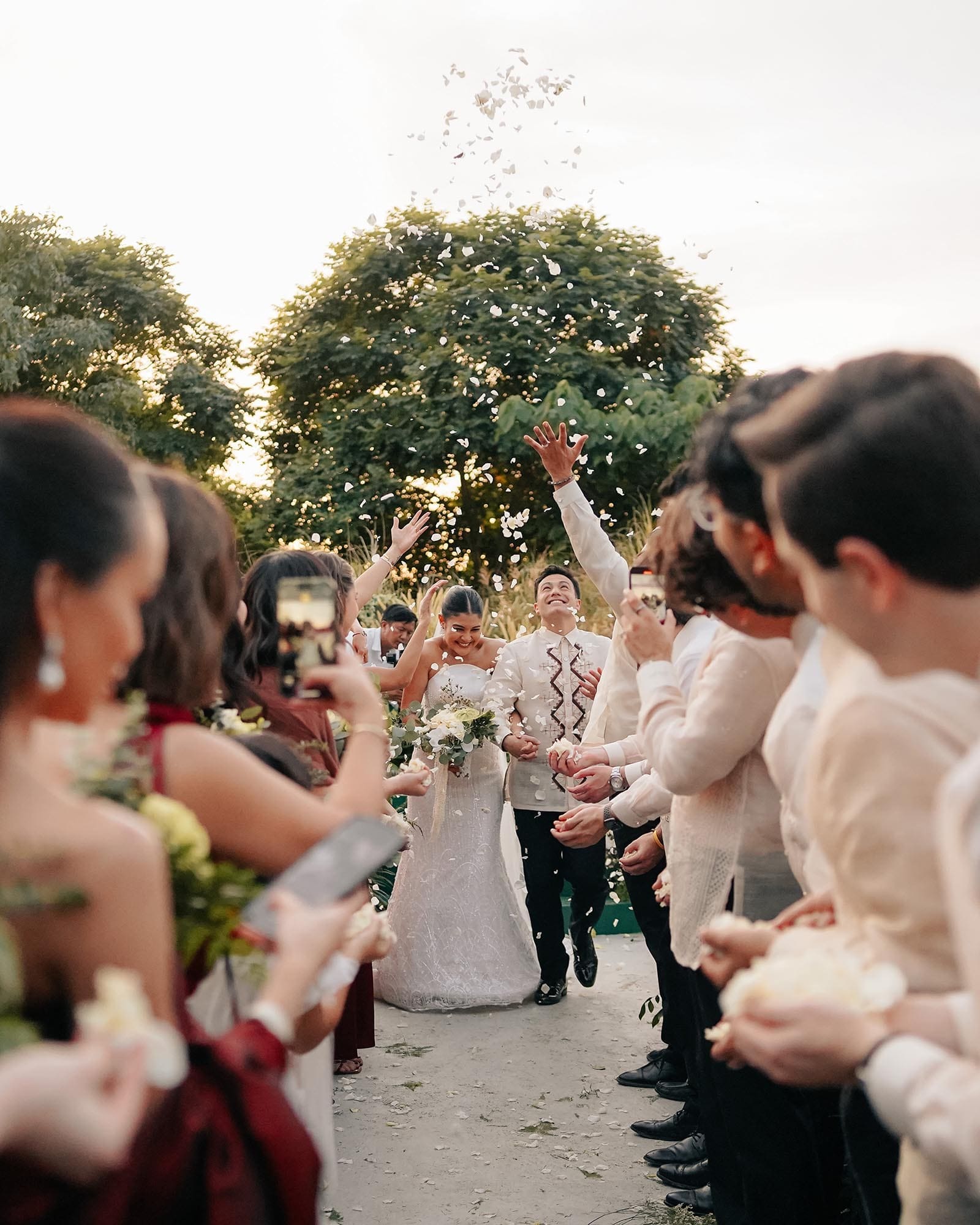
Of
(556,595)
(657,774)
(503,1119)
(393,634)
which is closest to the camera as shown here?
(657,774)

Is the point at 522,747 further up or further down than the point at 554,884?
further up

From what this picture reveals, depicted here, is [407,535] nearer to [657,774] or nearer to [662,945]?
[662,945]

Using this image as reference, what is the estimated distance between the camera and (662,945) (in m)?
4.84

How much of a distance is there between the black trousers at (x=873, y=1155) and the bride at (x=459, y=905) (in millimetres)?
4336

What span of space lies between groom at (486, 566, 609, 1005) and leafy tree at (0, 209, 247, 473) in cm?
2086

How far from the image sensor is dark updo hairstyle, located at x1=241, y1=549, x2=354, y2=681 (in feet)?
11.2

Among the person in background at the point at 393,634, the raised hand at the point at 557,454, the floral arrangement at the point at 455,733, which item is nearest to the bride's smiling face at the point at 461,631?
the floral arrangement at the point at 455,733

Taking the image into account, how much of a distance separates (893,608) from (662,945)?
3.66 m

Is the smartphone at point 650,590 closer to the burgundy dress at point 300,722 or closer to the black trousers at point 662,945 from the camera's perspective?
the burgundy dress at point 300,722

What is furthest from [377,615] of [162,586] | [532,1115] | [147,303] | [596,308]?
[147,303]

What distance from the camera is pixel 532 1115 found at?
4.71m

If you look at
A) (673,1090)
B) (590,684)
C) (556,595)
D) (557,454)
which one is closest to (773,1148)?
(673,1090)

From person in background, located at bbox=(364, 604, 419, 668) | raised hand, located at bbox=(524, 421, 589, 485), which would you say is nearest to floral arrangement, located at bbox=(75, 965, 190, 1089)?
raised hand, located at bbox=(524, 421, 589, 485)

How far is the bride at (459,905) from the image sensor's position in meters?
6.27
